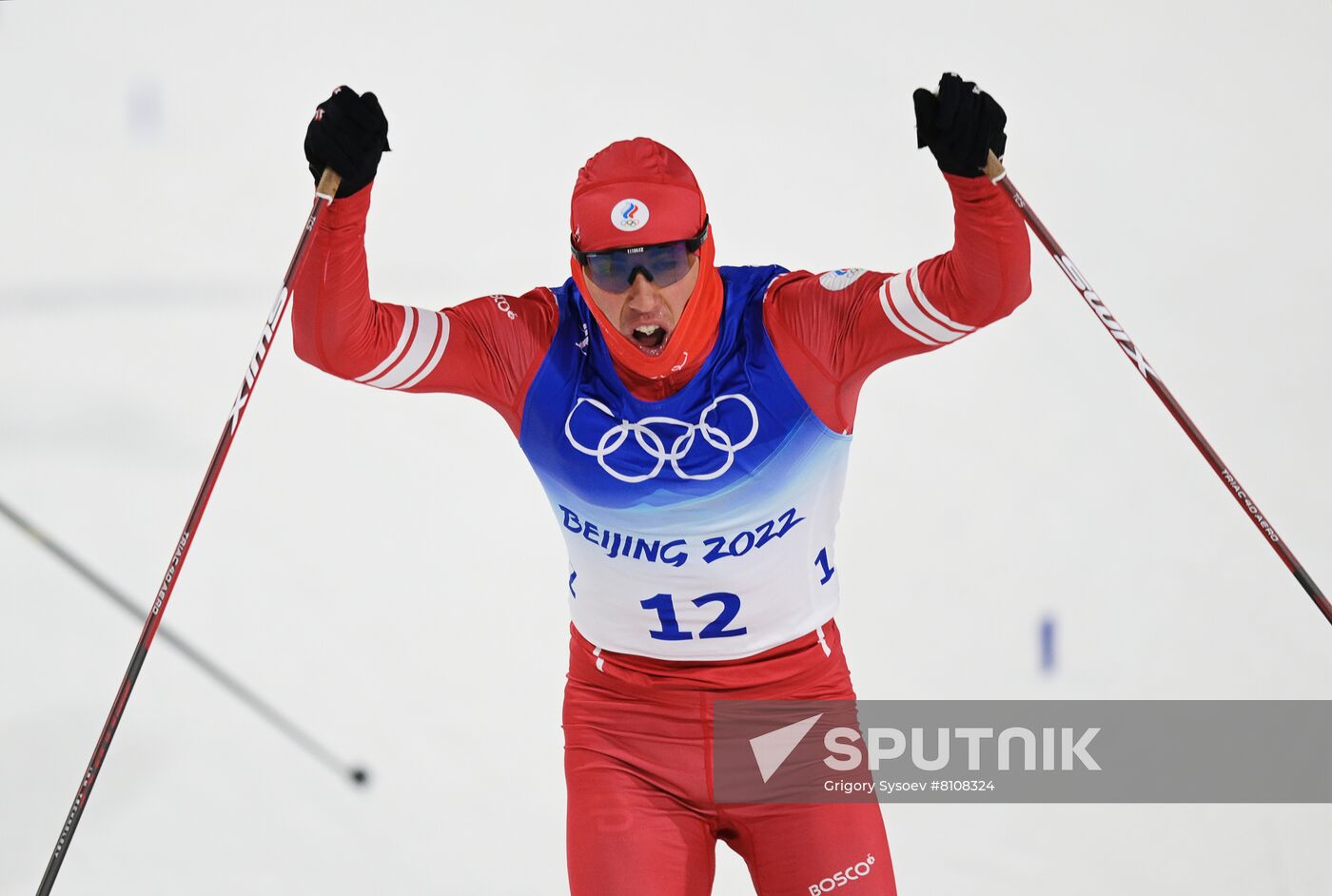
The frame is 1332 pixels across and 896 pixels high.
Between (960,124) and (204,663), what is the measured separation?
219 cm

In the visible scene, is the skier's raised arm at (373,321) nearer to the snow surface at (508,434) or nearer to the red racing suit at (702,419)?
the red racing suit at (702,419)

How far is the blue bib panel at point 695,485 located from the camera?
2613mm

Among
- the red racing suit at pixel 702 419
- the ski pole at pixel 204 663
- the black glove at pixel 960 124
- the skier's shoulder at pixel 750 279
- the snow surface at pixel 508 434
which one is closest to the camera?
the black glove at pixel 960 124

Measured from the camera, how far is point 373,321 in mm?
2551

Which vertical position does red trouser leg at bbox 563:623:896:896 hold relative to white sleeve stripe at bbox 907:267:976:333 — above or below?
below

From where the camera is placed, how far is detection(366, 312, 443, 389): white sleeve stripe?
260cm

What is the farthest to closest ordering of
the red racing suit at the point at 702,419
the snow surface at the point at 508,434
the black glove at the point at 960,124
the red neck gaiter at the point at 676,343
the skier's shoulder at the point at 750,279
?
1. the snow surface at the point at 508,434
2. the skier's shoulder at the point at 750,279
3. the red neck gaiter at the point at 676,343
4. the red racing suit at the point at 702,419
5. the black glove at the point at 960,124

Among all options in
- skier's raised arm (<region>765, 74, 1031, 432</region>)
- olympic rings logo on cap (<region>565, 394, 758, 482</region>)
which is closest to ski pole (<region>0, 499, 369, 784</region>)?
olympic rings logo on cap (<region>565, 394, 758, 482</region>)

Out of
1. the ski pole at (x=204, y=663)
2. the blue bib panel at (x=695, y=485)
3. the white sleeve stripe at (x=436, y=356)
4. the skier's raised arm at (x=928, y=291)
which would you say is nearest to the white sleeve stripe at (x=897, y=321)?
the skier's raised arm at (x=928, y=291)

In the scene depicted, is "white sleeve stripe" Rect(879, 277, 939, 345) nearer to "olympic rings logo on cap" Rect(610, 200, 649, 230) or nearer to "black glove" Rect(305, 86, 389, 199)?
"olympic rings logo on cap" Rect(610, 200, 649, 230)

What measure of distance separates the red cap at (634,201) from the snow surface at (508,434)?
1.92 m

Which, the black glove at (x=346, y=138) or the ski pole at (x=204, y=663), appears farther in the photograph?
the ski pole at (x=204, y=663)

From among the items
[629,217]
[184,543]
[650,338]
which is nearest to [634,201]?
[629,217]

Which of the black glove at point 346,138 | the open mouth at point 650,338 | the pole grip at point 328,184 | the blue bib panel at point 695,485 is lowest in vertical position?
the blue bib panel at point 695,485
